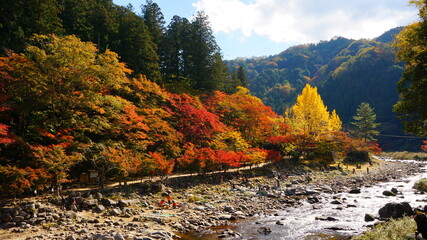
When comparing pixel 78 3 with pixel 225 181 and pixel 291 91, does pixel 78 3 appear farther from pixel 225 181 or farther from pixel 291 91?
pixel 291 91

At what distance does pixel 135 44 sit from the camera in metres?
28.0

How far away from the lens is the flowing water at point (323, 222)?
1187cm

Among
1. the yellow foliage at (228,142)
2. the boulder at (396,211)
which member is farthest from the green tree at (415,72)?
the yellow foliage at (228,142)

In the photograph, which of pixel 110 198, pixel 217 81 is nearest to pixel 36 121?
pixel 110 198

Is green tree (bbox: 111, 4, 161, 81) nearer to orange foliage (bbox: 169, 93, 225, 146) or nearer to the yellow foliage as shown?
orange foliage (bbox: 169, 93, 225, 146)

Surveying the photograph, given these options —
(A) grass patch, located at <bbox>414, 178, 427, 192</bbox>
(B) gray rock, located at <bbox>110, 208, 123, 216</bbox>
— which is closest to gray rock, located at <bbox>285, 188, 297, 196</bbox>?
(A) grass patch, located at <bbox>414, 178, 427, 192</bbox>

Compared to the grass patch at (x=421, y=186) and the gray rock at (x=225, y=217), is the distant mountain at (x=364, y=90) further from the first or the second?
the gray rock at (x=225, y=217)

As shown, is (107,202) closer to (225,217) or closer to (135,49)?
(225,217)

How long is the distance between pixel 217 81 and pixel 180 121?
13.0 metres

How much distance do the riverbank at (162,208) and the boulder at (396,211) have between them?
5.31m

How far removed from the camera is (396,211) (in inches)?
528

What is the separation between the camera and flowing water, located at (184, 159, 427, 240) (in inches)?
467

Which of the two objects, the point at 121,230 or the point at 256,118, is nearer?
the point at 121,230

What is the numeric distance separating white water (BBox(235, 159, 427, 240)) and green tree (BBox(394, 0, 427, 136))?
6.02m
